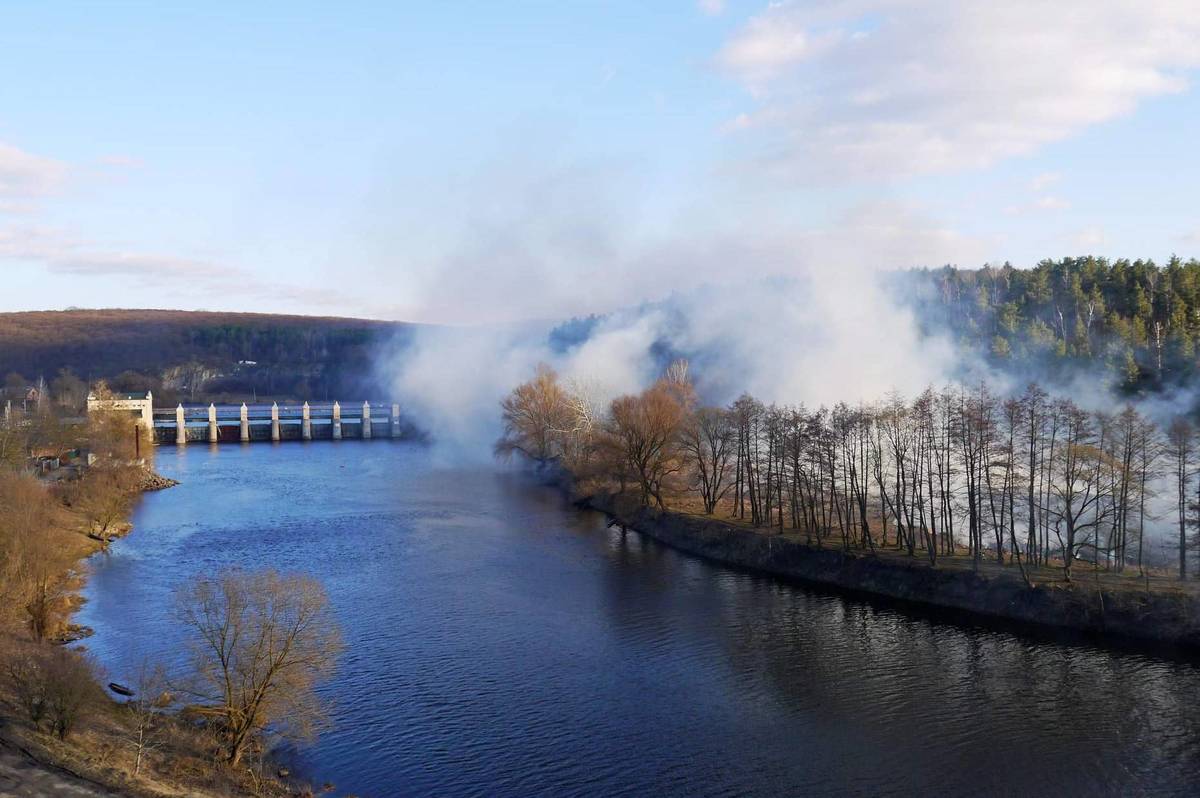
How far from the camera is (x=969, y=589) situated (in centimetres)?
2791

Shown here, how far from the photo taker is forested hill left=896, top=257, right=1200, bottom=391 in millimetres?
44219

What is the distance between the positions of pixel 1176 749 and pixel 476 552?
24741 mm

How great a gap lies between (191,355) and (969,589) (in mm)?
144444

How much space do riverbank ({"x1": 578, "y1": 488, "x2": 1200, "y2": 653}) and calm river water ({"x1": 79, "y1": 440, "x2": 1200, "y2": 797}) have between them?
4.89 feet

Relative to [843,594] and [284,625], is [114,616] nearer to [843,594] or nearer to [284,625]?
[284,625]

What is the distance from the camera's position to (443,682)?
21234 millimetres

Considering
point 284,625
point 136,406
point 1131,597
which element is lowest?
point 1131,597

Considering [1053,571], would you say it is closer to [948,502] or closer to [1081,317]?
[948,502]

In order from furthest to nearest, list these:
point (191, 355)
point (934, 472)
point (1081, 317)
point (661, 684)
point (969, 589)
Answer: point (191, 355)
point (1081, 317)
point (934, 472)
point (969, 589)
point (661, 684)

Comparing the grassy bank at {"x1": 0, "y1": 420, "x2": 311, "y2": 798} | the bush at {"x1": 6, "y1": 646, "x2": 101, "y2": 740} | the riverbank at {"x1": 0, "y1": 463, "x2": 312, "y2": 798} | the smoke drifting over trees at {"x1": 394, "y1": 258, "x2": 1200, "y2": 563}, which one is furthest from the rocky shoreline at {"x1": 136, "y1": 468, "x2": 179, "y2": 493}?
the bush at {"x1": 6, "y1": 646, "x2": 101, "y2": 740}

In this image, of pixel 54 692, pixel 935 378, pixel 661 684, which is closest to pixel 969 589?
pixel 661 684

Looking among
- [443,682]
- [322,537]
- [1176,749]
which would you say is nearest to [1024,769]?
[1176,749]

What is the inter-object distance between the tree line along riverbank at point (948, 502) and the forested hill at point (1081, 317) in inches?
513

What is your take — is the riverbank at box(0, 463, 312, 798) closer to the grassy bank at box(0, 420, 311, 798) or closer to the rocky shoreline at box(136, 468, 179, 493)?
the grassy bank at box(0, 420, 311, 798)
